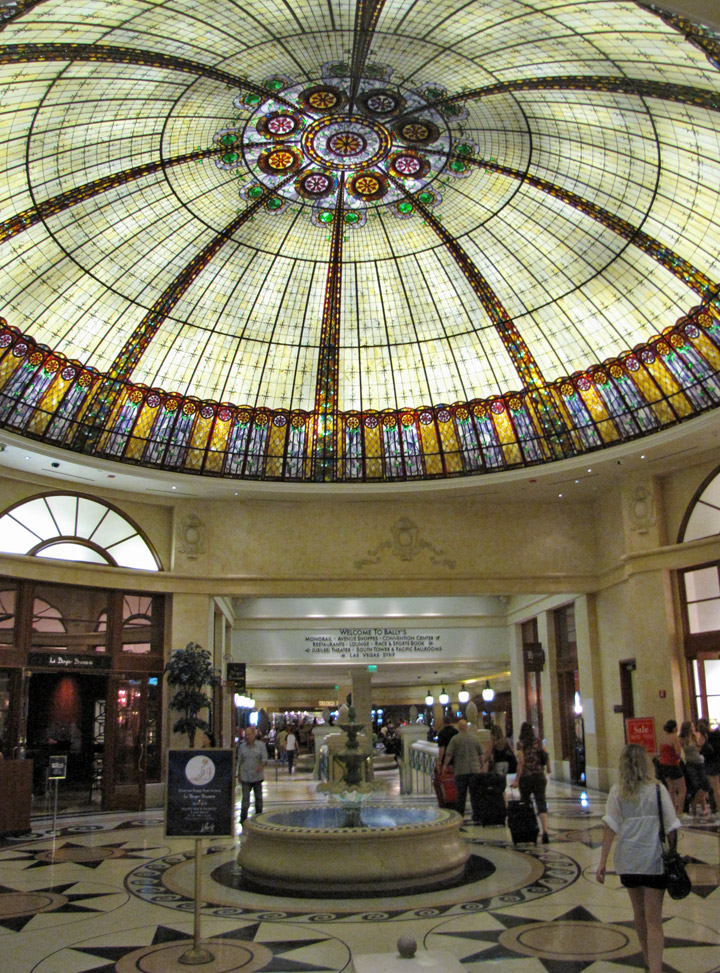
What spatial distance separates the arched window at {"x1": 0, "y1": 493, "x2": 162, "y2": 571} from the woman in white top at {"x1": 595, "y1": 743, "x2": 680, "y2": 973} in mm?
14612

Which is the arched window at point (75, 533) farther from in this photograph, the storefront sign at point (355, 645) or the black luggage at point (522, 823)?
the black luggage at point (522, 823)

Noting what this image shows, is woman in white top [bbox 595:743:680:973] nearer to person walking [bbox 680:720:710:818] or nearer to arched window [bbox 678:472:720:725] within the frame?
person walking [bbox 680:720:710:818]

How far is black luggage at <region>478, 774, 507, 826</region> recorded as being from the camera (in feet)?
43.7

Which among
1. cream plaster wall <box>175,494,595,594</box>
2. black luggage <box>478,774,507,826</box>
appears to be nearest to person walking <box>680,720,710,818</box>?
black luggage <box>478,774,507,826</box>

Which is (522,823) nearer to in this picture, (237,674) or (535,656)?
(535,656)

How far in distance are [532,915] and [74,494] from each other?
14.2 m

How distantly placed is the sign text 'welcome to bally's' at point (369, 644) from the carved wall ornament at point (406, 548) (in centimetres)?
515

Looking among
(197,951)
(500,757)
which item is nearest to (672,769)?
(500,757)

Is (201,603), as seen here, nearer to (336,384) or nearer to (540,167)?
(336,384)

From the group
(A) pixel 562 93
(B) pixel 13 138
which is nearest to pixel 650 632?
(A) pixel 562 93

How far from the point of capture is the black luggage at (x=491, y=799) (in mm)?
13320

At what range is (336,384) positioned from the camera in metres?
20.2

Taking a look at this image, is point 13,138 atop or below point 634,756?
atop

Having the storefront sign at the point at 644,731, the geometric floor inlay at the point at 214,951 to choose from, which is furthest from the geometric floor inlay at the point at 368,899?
the storefront sign at the point at 644,731
